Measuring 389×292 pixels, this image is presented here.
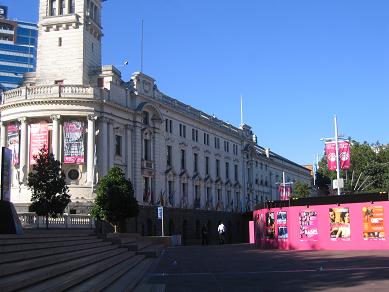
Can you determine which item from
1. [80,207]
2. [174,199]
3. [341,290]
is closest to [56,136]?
[80,207]

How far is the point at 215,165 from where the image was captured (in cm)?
8019

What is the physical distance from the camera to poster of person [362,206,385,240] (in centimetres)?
3183

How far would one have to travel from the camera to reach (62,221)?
4469 centimetres

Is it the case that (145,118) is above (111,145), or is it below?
above

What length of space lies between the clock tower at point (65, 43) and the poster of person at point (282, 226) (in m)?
29.8

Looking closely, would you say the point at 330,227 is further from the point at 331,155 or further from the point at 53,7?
the point at 53,7

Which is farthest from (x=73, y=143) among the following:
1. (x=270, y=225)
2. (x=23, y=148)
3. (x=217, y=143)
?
(x=217, y=143)

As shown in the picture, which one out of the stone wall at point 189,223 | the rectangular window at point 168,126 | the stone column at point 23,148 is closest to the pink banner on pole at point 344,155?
the stone wall at point 189,223

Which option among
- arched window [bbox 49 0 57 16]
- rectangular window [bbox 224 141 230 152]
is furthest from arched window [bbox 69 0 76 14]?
rectangular window [bbox 224 141 230 152]

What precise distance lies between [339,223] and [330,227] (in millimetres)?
597

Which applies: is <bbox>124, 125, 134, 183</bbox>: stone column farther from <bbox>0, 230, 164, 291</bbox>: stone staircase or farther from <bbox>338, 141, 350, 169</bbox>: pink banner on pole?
<bbox>0, 230, 164, 291</bbox>: stone staircase

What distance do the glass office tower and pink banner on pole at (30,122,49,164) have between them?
83786 millimetres

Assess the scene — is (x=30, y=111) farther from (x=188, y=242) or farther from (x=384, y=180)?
(x=384, y=180)

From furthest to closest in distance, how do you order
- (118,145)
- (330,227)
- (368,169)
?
(368,169)
(118,145)
(330,227)
